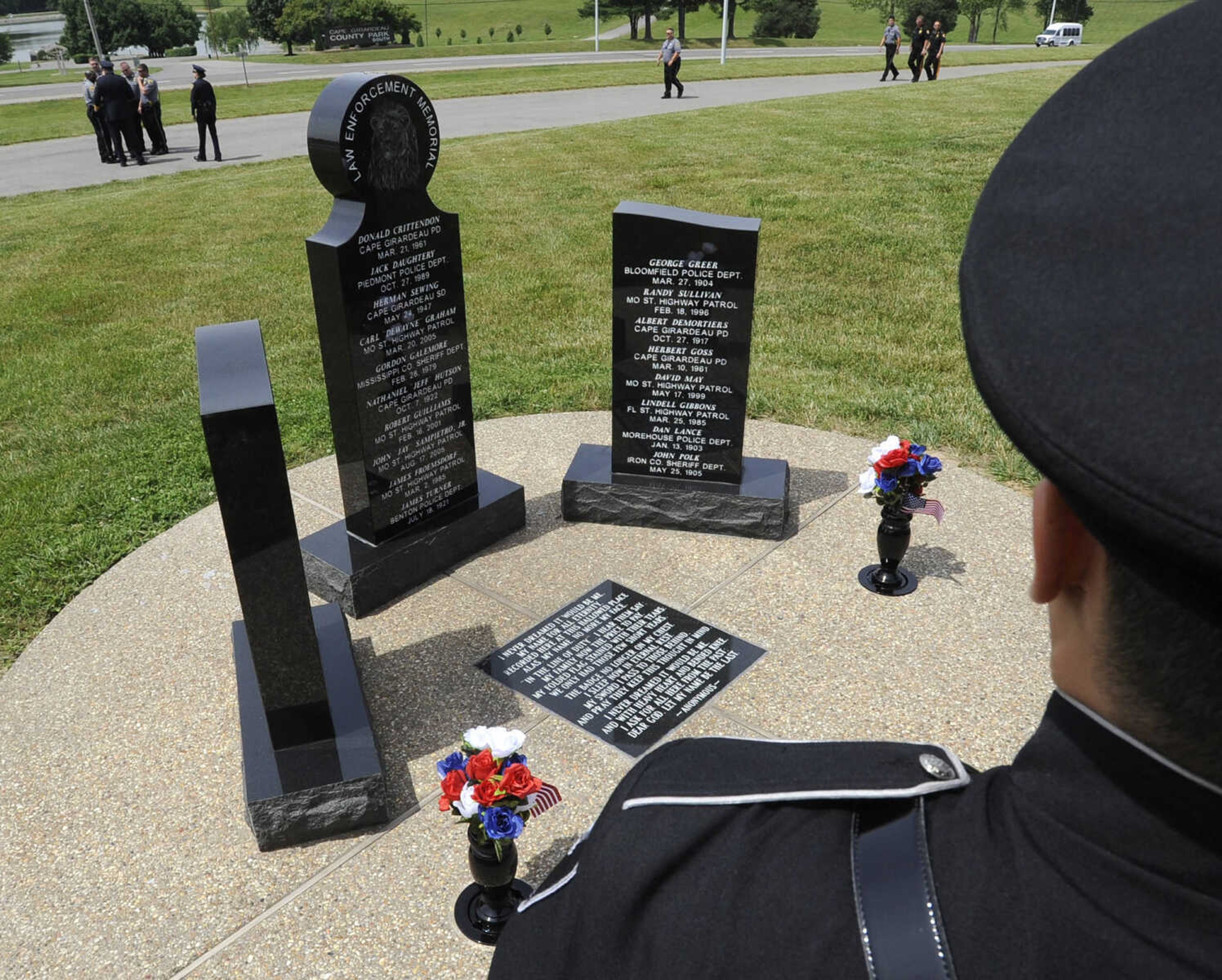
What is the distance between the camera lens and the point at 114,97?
691 inches

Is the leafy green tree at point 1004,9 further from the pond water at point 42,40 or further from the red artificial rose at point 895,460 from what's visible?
the red artificial rose at point 895,460

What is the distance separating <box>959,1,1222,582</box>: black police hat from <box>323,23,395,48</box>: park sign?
70.6 meters

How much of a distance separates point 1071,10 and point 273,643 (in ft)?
299

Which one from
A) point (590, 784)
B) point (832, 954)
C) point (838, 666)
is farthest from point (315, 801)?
point (832, 954)

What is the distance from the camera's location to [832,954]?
1.01 m

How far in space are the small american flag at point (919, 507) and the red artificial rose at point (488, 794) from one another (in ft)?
9.06

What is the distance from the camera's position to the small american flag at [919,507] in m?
4.89

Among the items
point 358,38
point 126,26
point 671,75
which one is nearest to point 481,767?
point 671,75

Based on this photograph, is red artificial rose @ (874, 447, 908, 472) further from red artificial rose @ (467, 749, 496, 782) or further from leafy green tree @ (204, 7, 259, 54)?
leafy green tree @ (204, 7, 259, 54)

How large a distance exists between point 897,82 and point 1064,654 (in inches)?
1230

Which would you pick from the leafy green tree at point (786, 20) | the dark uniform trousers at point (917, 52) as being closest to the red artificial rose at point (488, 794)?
the dark uniform trousers at point (917, 52)

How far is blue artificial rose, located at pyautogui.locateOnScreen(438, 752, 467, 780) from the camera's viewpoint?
310 cm

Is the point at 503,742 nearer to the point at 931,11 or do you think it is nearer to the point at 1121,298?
the point at 1121,298

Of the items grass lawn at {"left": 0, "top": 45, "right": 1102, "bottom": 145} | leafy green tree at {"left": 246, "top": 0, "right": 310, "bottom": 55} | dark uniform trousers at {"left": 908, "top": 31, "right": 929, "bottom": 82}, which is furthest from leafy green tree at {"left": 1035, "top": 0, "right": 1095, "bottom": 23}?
leafy green tree at {"left": 246, "top": 0, "right": 310, "bottom": 55}
